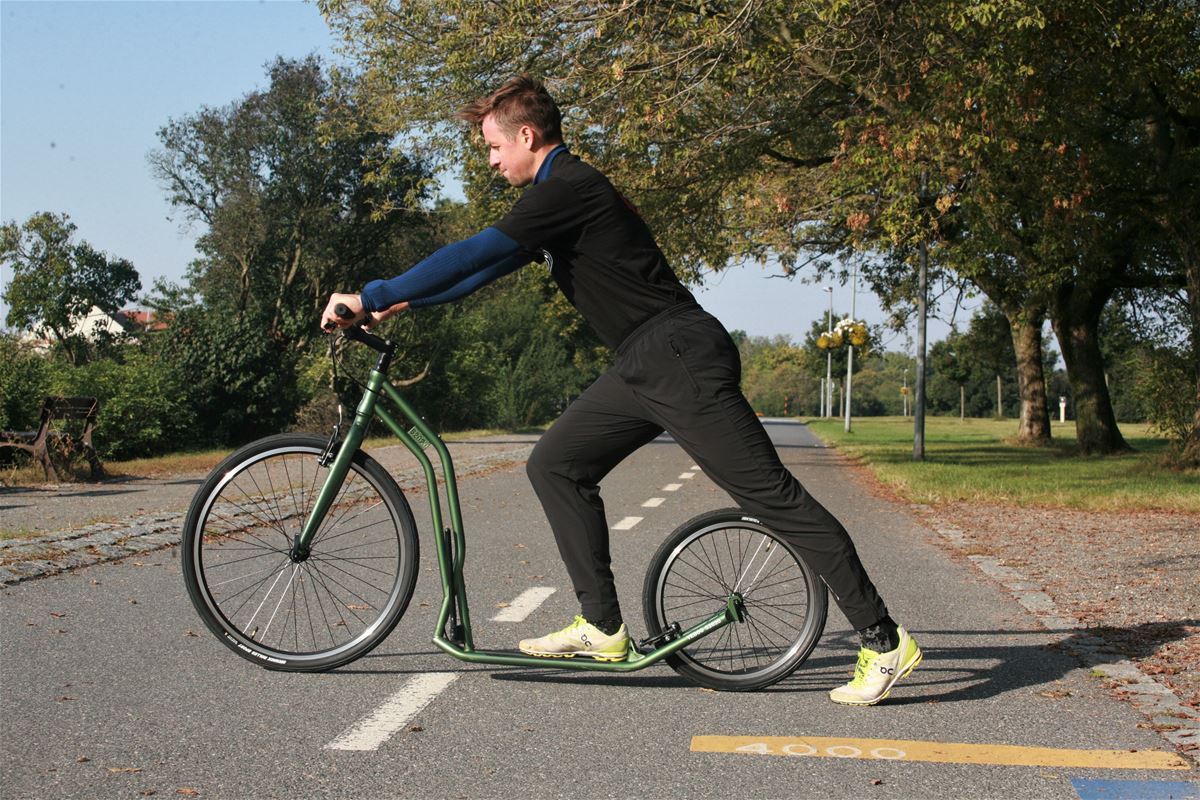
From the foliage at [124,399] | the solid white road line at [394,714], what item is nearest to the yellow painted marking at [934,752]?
the solid white road line at [394,714]

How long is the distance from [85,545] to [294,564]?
416cm

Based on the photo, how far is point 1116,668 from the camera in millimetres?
5133

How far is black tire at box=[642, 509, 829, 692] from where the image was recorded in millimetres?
4648

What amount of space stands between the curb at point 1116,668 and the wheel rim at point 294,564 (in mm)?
2616

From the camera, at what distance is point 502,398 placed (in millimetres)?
40375

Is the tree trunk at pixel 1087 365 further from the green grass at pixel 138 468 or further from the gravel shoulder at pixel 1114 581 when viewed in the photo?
the gravel shoulder at pixel 1114 581

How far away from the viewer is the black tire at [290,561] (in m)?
4.69

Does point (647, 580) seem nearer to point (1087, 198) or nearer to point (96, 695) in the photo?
point (96, 695)

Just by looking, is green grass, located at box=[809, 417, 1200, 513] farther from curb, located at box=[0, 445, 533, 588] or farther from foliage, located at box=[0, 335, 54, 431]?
foliage, located at box=[0, 335, 54, 431]

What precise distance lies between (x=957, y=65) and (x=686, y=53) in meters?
2.81

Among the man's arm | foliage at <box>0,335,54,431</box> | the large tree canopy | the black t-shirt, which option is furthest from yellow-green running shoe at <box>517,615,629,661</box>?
foliage at <box>0,335,54,431</box>

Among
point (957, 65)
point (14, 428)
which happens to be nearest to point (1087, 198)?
point (957, 65)

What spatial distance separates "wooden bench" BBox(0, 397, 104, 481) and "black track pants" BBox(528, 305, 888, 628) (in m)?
10.2

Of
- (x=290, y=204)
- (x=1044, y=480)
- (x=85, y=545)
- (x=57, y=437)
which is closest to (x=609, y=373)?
(x=85, y=545)
